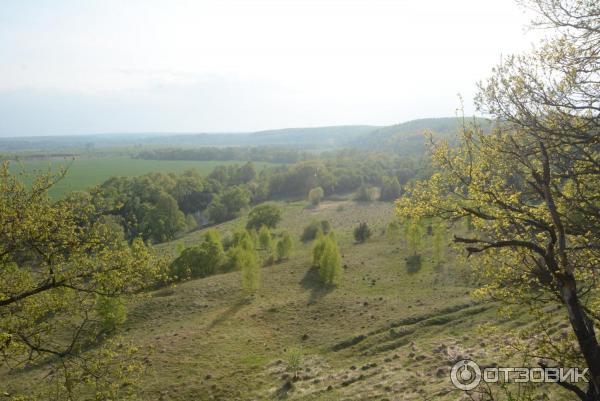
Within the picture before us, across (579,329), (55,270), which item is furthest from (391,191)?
(579,329)

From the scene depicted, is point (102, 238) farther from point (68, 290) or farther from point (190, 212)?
point (190, 212)

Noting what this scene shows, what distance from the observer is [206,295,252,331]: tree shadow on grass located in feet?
131

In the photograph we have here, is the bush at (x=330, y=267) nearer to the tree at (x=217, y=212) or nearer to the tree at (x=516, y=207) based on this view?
the tree at (x=516, y=207)

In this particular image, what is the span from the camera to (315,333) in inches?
1448

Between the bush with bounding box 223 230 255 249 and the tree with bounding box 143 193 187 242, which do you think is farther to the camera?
the tree with bounding box 143 193 187 242

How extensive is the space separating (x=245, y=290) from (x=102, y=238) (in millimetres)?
36940

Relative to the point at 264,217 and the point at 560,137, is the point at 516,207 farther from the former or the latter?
the point at 264,217

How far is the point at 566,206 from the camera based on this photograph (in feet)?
32.3

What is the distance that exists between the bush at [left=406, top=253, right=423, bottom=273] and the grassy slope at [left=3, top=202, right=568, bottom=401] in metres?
1.28

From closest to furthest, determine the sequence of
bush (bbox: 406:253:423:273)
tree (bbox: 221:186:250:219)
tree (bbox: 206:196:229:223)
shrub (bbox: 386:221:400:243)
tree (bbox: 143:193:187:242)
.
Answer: bush (bbox: 406:253:423:273) < shrub (bbox: 386:221:400:243) < tree (bbox: 143:193:187:242) < tree (bbox: 206:196:229:223) < tree (bbox: 221:186:250:219)

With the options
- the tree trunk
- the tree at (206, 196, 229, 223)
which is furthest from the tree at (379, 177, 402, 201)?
the tree trunk

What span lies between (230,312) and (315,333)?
36.5 feet

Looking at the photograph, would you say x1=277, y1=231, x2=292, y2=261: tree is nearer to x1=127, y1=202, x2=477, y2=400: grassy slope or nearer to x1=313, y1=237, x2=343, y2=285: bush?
x1=127, y1=202, x2=477, y2=400: grassy slope

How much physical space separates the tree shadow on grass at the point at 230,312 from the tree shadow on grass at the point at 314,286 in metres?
7.64
